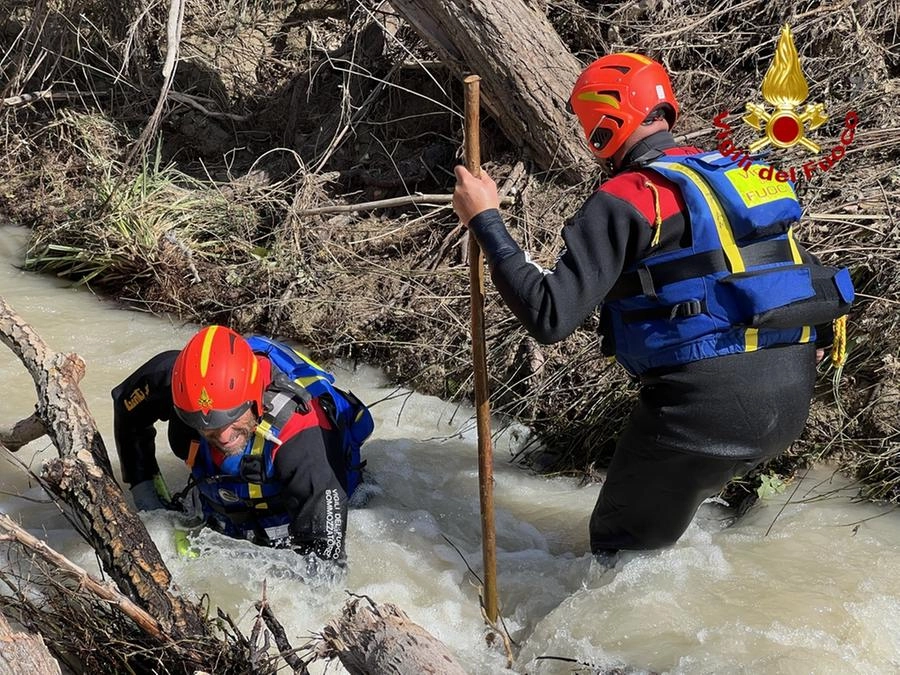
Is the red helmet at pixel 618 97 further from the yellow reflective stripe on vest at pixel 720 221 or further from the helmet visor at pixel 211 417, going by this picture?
the helmet visor at pixel 211 417

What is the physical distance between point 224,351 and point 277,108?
14.4 ft

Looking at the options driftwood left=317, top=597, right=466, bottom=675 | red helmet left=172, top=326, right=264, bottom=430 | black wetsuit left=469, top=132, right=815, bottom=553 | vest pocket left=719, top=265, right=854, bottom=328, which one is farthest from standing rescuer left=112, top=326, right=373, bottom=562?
vest pocket left=719, top=265, right=854, bottom=328

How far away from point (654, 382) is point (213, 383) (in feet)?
5.17

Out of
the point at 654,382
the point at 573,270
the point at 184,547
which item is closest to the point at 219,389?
the point at 184,547

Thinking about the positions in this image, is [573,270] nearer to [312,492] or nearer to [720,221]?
[720,221]

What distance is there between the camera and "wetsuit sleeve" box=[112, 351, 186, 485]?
13.3 feet

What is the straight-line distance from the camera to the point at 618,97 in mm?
A: 3068

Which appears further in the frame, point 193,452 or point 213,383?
point 193,452

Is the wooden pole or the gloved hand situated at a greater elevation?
the wooden pole

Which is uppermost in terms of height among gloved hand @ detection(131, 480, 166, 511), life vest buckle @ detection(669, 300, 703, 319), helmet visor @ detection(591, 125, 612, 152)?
helmet visor @ detection(591, 125, 612, 152)

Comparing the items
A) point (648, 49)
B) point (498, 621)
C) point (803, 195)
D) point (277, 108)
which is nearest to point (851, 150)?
point (803, 195)

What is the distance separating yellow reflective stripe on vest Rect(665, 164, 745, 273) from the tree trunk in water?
272cm

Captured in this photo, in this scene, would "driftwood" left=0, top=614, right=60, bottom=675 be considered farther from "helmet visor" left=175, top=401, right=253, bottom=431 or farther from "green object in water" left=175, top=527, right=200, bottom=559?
"green object in water" left=175, top=527, right=200, bottom=559

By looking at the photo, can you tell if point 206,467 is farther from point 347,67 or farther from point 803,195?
point 347,67
